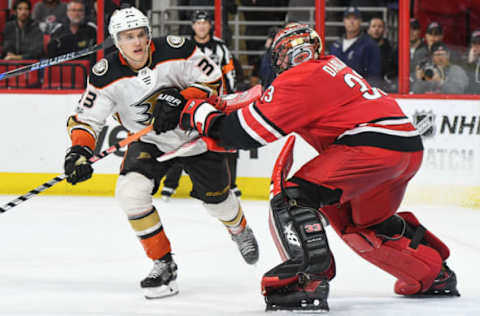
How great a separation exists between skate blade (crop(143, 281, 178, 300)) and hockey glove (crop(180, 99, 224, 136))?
0.64m

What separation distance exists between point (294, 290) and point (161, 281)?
0.57 meters

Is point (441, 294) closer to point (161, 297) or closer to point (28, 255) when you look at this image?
point (161, 297)

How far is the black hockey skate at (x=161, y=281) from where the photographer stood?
3018 millimetres

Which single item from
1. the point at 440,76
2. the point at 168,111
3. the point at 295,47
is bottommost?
the point at 440,76

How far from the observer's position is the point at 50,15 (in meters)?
5.94

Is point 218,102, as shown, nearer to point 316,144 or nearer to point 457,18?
point 316,144

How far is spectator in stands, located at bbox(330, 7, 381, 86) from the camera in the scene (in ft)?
17.8

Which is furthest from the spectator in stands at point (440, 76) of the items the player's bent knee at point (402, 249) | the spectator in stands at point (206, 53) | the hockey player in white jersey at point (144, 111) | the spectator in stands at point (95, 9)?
the player's bent knee at point (402, 249)

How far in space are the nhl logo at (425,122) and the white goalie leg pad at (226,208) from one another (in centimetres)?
217

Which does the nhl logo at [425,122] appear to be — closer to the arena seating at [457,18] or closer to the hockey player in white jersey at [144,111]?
the arena seating at [457,18]

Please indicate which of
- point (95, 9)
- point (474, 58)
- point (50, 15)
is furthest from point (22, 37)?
point (474, 58)

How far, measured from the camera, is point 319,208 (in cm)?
273

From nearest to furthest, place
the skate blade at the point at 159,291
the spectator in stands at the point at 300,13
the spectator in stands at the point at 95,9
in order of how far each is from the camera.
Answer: the skate blade at the point at 159,291 → the spectator in stands at the point at 300,13 → the spectator in stands at the point at 95,9

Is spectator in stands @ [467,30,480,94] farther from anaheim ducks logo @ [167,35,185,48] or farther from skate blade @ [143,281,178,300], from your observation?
skate blade @ [143,281,178,300]
